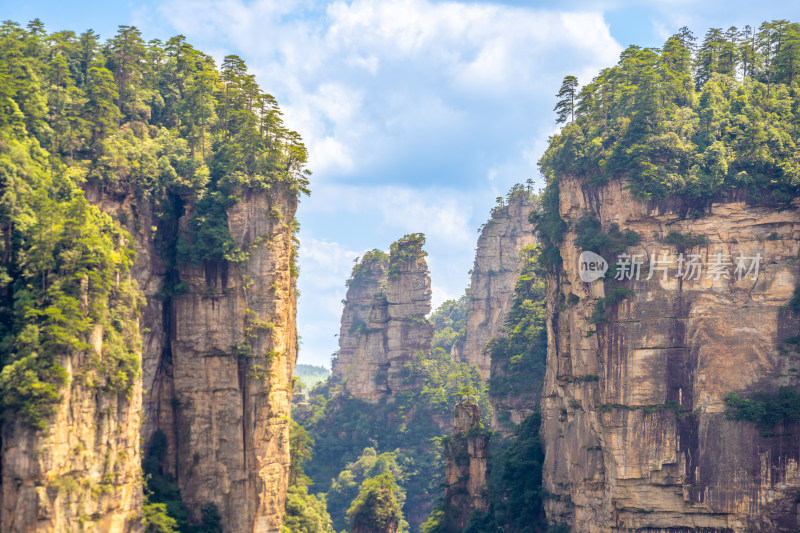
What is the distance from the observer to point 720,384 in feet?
137

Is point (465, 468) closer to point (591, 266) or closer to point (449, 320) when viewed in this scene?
point (591, 266)

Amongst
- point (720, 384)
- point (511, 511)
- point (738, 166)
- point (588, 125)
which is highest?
point (588, 125)

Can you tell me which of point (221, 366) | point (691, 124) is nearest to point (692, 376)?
point (691, 124)

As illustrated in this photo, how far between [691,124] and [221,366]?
25.9m

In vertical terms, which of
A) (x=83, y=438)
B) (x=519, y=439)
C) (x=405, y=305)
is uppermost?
(x=405, y=305)

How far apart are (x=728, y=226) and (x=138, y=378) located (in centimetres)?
2750

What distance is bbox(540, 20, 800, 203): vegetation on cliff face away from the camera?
4331 centimetres

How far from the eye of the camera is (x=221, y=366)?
4450cm

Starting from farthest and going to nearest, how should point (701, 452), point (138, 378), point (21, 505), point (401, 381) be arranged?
point (401, 381) < point (701, 452) < point (138, 378) < point (21, 505)

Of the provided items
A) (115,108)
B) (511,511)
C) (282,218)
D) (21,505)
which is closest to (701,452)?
(511,511)

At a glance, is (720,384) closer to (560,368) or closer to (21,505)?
(560,368)

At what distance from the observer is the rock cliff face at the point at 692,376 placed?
41156mm

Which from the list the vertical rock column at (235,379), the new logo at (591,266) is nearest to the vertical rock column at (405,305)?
the vertical rock column at (235,379)

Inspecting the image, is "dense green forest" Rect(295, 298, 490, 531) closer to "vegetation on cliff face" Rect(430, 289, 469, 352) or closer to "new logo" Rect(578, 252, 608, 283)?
"vegetation on cliff face" Rect(430, 289, 469, 352)
